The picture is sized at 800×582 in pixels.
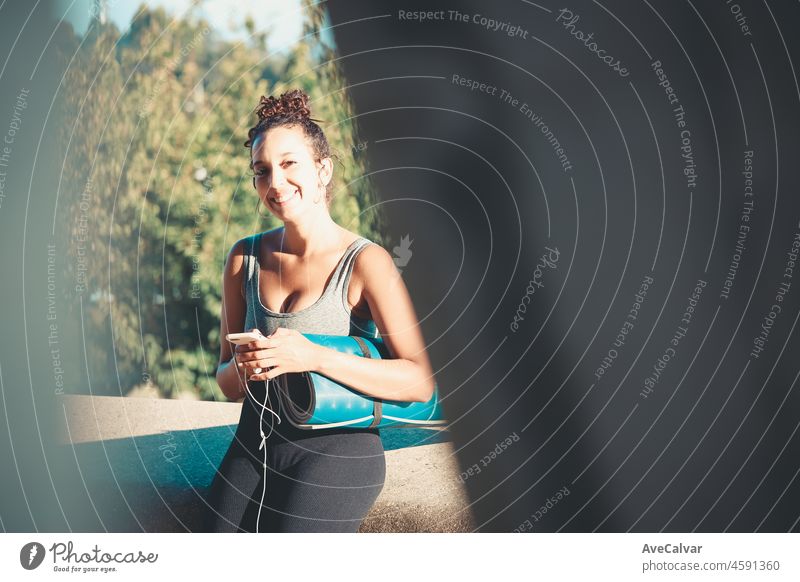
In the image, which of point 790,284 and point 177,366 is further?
point 177,366

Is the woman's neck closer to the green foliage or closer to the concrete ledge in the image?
the green foliage

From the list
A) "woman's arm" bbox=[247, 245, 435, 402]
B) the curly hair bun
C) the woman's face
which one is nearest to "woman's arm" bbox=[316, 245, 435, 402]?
"woman's arm" bbox=[247, 245, 435, 402]

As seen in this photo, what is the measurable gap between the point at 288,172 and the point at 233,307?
26 centimetres

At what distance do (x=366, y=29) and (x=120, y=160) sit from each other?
56cm

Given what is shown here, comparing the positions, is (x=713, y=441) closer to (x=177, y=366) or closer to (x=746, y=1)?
(x=746, y=1)

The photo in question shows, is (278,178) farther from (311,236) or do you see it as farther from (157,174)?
(157,174)

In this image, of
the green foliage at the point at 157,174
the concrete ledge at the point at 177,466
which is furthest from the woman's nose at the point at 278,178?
the concrete ledge at the point at 177,466

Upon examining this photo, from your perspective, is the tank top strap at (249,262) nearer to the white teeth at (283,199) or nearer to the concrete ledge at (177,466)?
the white teeth at (283,199)

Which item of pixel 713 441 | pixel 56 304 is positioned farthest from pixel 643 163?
pixel 56 304

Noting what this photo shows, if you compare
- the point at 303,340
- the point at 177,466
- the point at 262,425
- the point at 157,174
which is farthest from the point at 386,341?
the point at 157,174

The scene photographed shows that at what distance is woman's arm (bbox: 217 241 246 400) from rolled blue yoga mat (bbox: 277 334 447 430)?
0.33 feet

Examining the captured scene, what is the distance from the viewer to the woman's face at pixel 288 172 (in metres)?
1.41

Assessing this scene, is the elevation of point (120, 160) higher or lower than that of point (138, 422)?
higher

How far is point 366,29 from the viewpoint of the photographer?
1.71 metres
